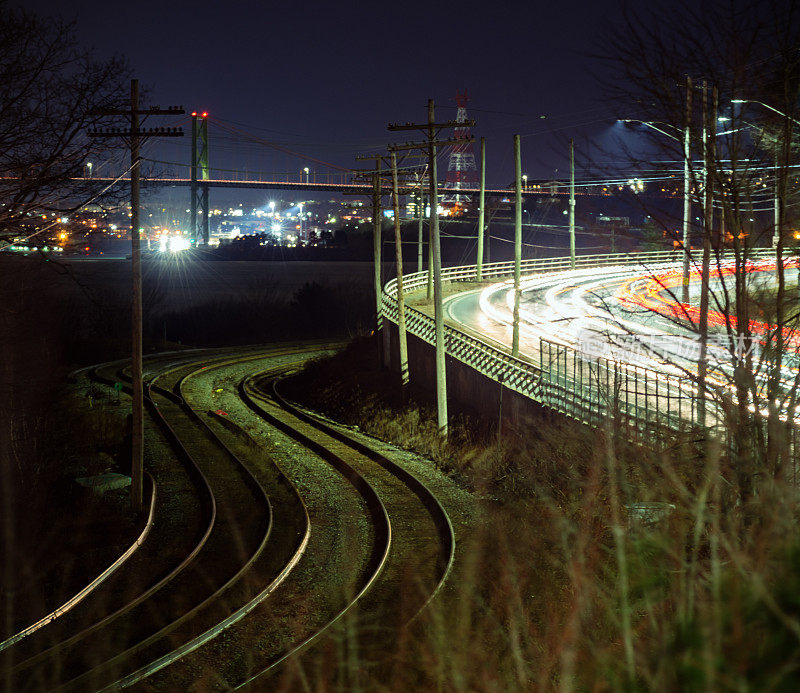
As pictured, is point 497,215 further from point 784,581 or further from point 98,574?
point 784,581

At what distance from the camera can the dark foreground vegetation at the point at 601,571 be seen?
2592mm

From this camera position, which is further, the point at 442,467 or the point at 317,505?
the point at 442,467

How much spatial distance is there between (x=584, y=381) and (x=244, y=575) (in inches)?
393

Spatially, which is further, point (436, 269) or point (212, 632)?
point (436, 269)

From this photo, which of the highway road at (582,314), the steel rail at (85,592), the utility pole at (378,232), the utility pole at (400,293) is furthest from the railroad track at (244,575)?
the utility pole at (378,232)

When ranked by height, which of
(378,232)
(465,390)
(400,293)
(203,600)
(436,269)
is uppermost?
(378,232)

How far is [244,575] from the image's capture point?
11484 millimetres

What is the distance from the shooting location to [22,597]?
11.0 metres

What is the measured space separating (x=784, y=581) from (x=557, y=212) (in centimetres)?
10344

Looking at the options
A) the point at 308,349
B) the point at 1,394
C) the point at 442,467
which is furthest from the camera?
the point at 308,349

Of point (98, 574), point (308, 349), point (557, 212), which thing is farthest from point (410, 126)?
point (557, 212)

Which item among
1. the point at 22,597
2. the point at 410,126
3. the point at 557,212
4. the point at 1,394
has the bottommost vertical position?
the point at 22,597

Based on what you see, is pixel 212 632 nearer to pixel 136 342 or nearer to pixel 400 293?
pixel 136 342

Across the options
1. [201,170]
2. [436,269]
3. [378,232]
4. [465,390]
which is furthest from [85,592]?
[201,170]
